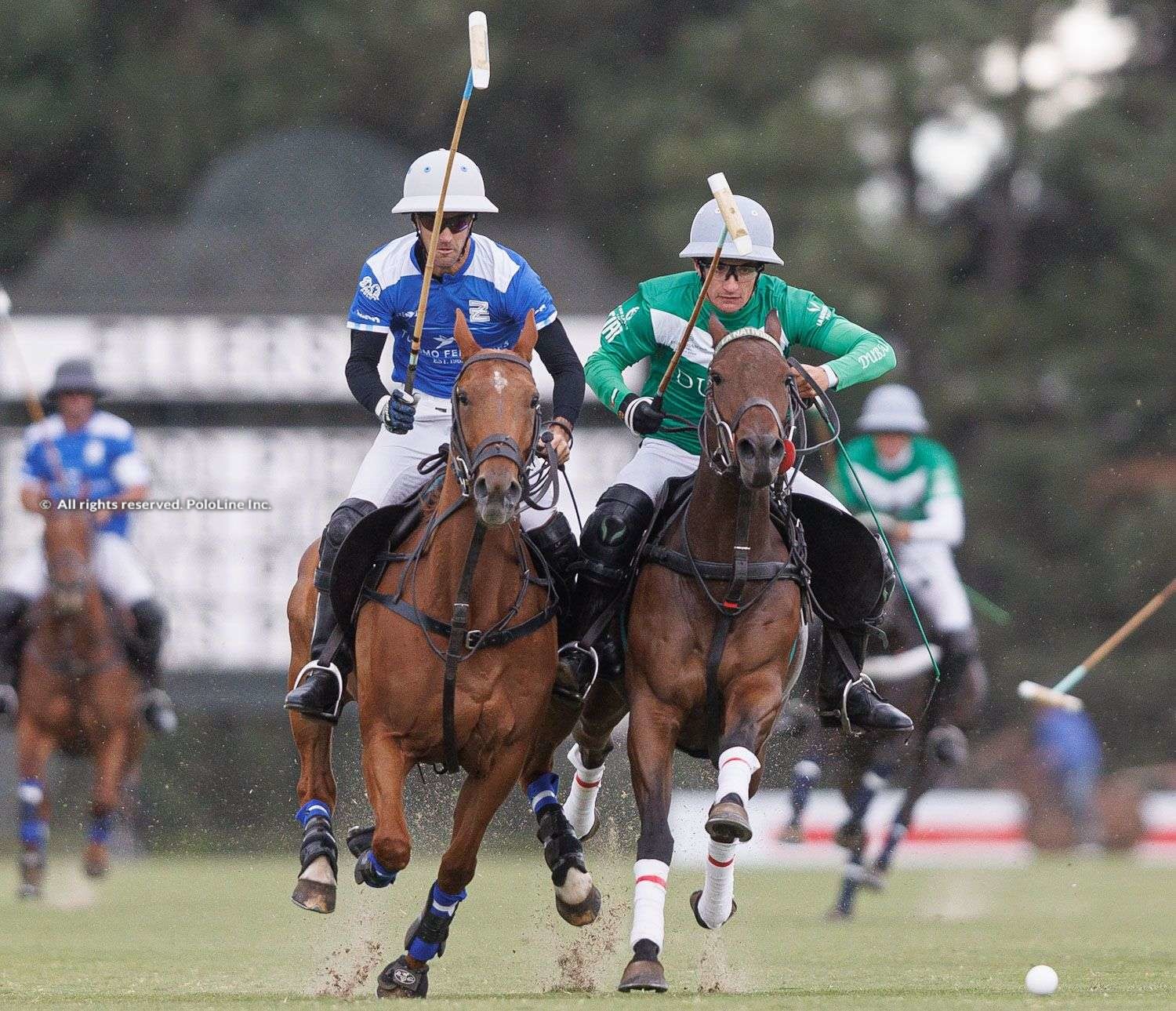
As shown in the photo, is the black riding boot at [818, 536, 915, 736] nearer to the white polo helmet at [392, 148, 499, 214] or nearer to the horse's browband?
the horse's browband

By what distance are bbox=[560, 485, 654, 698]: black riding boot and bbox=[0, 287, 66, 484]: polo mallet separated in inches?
189

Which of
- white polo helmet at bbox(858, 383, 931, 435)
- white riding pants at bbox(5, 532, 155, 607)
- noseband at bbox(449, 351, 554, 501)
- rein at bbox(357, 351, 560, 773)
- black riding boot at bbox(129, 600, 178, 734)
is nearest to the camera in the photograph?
noseband at bbox(449, 351, 554, 501)

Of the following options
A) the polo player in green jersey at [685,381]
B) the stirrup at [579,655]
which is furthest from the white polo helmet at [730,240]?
the stirrup at [579,655]

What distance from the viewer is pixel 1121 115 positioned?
24.8 meters

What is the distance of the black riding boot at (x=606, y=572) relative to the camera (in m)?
8.13

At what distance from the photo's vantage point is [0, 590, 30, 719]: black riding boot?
1317cm

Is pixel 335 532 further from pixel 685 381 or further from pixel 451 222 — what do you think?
pixel 685 381

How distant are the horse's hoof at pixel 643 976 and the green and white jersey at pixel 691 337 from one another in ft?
6.07

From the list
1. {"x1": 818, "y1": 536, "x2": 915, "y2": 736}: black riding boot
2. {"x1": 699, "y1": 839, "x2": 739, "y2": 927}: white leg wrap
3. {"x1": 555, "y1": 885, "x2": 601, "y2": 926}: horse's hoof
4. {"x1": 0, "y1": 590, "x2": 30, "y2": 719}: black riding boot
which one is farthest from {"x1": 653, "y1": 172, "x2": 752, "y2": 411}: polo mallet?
{"x1": 0, "y1": 590, "x2": 30, "y2": 719}: black riding boot

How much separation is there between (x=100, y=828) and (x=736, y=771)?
20.2 ft

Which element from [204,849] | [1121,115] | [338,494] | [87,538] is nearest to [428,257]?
[87,538]

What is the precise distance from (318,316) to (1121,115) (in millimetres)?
10867

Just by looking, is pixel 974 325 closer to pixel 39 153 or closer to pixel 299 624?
pixel 39 153

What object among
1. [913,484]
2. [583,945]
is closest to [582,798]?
[583,945]
